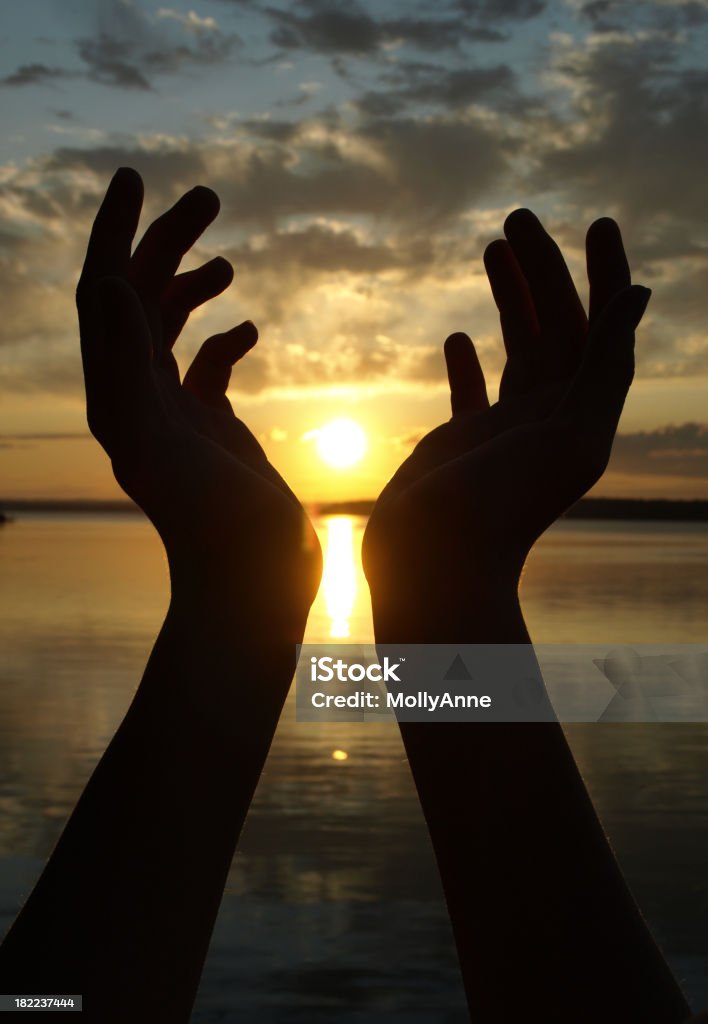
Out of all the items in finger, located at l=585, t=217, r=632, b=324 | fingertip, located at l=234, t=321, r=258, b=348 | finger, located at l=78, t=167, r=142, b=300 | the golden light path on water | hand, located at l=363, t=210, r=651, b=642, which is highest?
the golden light path on water

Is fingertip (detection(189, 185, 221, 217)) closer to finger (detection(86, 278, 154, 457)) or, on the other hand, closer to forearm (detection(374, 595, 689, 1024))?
finger (detection(86, 278, 154, 457))

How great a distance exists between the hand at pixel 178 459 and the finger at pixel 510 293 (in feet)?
2.19

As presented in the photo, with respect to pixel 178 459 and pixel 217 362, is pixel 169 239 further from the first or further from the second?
pixel 178 459

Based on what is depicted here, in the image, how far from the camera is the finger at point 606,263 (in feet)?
7.02

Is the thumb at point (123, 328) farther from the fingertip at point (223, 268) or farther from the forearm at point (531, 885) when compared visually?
the forearm at point (531, 885)

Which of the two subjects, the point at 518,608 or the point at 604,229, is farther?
the point at 604,229

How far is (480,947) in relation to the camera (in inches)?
Answer: 60.5

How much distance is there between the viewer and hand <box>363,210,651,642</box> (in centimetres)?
188

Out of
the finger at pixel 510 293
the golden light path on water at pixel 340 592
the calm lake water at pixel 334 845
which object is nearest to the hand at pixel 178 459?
the finger at pixel 510 293

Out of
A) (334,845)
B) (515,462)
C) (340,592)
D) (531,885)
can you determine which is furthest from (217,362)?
(340,592)

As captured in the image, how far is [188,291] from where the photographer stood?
2430mm

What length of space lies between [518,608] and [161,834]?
2.43 ft

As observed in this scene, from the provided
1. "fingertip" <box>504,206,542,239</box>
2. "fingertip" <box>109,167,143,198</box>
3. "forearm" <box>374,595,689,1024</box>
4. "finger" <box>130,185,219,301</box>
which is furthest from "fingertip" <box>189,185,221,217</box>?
"forearm" <box>374,595,689,1024</box>

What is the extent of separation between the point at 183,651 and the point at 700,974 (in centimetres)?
207
